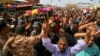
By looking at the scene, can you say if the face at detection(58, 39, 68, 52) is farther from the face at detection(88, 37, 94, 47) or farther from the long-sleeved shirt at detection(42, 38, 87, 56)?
the face at detection(88, 37, 94, 47)

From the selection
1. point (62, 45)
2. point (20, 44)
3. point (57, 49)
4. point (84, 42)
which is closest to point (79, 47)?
point (84, 42)

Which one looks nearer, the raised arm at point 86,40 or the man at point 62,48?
the raised arm at point 86,40

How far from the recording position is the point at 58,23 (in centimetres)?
1018

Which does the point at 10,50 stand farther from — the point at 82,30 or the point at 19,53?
the point at 82,30

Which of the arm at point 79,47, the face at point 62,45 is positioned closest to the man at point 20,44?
the face at point 62,45

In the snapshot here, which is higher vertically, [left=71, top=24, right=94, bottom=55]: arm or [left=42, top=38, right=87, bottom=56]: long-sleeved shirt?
[left=71, top=24, right=94, bottom=55]: arm

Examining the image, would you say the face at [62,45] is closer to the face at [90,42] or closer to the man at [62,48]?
the man at [62,48]

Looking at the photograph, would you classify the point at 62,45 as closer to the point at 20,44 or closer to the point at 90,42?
the point at 90,42

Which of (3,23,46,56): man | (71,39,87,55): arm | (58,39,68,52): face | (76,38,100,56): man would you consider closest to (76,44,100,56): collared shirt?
(76,38,100,56): man

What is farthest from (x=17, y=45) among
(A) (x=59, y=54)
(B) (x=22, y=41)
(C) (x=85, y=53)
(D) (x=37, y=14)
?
(D) (x=37, y=14)

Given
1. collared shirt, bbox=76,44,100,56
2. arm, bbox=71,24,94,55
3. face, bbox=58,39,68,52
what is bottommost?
collared shirt, bbox=76,44,100,56

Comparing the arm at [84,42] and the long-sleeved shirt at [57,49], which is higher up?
the arm at [84,42]

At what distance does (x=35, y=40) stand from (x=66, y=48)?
60cm

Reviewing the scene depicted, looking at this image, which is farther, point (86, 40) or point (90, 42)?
point (90, 42)
